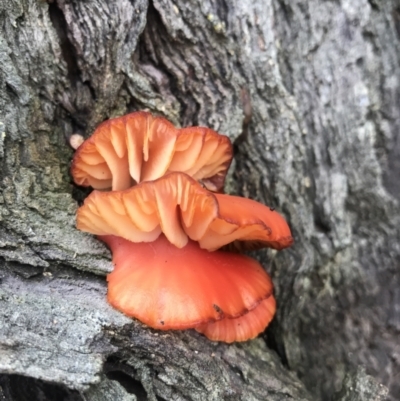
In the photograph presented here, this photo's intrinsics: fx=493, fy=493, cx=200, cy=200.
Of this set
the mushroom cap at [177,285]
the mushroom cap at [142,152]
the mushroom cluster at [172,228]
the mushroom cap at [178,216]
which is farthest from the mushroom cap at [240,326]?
the mushroom cap at [142,152]

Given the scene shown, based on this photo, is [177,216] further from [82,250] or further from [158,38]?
[158,38]

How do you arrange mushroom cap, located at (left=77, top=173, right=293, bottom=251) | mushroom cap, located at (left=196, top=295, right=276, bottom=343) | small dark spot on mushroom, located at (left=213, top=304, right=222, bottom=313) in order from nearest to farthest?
mushroom cap, located at (left=77, top=173, right=293, bottom=251) < small dark spot on mushroom, located at (left=213, top=304, right=222, bottom=313) < mushroom cap, located at (left=196, top=295, right=276, bottom=343)

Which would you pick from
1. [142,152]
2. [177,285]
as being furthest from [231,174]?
[177,285]

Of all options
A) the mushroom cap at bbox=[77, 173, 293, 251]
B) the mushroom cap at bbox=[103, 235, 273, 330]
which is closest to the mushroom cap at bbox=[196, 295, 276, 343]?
the mushroom cap at bbox=[103, 235, 273, 330]

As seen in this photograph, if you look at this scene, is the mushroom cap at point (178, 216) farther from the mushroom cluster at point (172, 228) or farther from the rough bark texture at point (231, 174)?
the rough bark texture at point (231, 174)

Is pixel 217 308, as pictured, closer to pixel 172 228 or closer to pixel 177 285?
pixel 177 285

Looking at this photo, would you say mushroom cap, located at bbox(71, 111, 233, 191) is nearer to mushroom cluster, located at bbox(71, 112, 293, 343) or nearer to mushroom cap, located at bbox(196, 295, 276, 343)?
mushroom cluster, located at bbox(71, 112, 293, 343)
